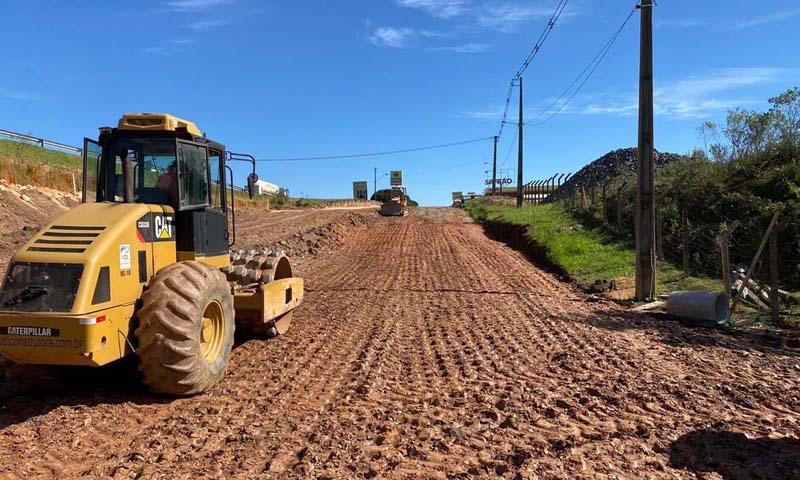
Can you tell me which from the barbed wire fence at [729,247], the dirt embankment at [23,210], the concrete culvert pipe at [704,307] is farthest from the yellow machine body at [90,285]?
the dirt embankment at [23,210]

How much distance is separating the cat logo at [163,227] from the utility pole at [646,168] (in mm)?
8997

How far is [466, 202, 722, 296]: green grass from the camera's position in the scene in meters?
12.5

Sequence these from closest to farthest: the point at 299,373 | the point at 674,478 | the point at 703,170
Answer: the point at 674,478 → the point at 299,373 → the point at 703,170

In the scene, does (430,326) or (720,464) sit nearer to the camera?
(720,464)

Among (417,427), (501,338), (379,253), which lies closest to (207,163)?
(417,427)

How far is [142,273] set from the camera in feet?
17.4

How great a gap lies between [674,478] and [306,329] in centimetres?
579

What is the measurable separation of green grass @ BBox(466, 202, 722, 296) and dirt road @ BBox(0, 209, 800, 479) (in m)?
4.23

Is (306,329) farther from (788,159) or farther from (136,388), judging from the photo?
(788,159)

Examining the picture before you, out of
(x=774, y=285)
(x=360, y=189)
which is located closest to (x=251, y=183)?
(x=774, y=285)

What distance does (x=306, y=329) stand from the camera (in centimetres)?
854

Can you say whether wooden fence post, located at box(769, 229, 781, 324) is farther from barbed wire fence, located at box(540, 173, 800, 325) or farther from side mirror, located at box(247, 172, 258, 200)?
side mirror, located at box(247, 172, 258, 200)

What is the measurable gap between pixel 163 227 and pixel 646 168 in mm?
9395

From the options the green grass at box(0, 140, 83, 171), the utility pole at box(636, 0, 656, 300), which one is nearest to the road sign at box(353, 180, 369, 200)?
the green grass at box(0, 140, 83, 171)
